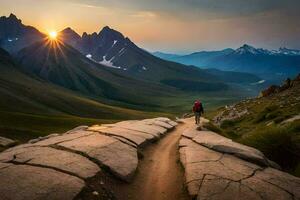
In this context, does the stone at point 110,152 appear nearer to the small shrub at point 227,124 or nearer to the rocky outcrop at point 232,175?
the rocky outcrop at point 232,175

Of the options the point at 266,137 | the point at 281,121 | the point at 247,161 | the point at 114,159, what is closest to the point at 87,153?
the point at 114,159

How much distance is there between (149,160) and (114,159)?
11.4ft

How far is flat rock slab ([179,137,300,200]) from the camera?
1419cm

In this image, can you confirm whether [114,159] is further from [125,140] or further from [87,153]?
[125,140]

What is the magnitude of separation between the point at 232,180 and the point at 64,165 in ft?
24.0

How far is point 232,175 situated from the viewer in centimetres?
1608

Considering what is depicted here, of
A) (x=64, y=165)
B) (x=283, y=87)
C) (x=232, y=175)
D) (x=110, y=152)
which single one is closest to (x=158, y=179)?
(x=110, y=152)

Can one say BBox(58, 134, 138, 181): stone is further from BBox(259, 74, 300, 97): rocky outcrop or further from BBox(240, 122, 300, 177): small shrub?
BBox(259, 74, 300, 97): rocky outcrop

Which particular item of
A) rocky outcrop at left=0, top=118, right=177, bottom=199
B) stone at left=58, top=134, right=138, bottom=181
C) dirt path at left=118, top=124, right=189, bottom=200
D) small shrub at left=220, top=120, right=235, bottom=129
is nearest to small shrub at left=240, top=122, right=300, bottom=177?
dirt path at left=118, top=124, right=189, bottom=200

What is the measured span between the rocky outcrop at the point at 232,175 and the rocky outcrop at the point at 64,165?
10.0 ft

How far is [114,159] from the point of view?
56.2 feet

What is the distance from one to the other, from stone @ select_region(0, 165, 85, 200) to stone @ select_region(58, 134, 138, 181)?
279 cm

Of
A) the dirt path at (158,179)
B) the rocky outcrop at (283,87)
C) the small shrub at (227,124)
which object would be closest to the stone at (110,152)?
the dirt path at (158,179)

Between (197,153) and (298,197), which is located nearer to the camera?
(298,197)
